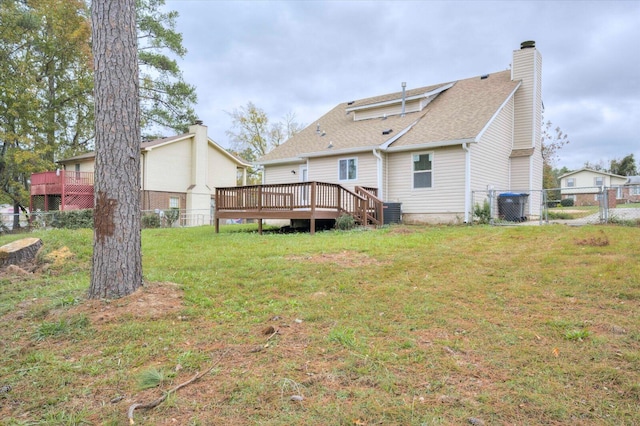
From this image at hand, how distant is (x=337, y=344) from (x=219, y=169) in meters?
24.4

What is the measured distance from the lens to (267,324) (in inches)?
147

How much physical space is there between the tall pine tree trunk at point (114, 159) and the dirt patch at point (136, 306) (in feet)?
0.44

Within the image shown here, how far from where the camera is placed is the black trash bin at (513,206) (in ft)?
41.0

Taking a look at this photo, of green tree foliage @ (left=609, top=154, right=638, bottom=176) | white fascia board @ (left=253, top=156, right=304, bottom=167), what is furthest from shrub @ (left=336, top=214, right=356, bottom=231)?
green tree foliage @ (left=609, top=154, right=638, bottom=176)

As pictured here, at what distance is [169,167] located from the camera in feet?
74.7

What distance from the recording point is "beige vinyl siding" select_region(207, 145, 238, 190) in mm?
25503

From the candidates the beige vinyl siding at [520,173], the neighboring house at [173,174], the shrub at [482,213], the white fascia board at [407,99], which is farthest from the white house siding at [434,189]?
the neighboring house at [173,174]

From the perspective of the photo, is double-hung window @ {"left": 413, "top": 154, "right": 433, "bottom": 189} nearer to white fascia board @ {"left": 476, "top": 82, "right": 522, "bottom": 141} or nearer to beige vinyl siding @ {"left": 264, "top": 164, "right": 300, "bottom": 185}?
white fascia board @ {"left": 476, "top": 82, "right": 522, "bottom": 141}

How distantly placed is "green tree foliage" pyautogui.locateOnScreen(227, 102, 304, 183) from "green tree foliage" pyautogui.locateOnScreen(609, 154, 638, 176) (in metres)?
44.5

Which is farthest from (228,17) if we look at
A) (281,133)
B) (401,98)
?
(281,133)

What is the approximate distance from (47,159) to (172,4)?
13.8 meters

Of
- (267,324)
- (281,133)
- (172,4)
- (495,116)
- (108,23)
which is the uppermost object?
(172,4)

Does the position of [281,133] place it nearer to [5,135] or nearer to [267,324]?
[5,135]

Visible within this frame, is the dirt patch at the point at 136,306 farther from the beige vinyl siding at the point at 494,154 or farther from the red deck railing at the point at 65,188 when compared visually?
the red deck railing at the point at 65,188
